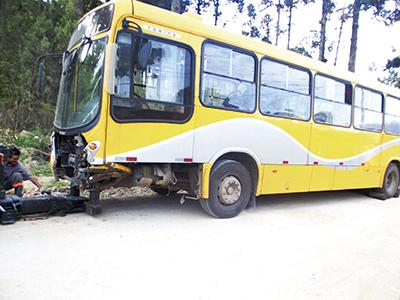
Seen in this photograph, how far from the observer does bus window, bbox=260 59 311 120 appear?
6480mm

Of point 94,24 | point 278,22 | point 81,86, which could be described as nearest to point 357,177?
point 81,86

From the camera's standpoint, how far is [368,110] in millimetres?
9016

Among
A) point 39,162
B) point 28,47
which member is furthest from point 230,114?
point 28,47

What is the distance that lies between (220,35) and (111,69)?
2.08 m

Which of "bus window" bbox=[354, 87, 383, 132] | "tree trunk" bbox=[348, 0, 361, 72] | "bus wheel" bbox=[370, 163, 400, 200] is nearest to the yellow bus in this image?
"bus window" bbox=[354, 87, 383, 132]

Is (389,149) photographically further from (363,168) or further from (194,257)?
(194,257)

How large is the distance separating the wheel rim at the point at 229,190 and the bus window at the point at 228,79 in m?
1.24

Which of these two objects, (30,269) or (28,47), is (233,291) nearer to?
(30,269)

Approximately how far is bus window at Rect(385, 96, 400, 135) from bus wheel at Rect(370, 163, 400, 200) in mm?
1019

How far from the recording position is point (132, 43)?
15.9 feet

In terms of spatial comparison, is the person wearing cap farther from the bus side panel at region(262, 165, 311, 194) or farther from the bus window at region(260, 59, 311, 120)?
the bus window at region(260, 59, 311, 120)

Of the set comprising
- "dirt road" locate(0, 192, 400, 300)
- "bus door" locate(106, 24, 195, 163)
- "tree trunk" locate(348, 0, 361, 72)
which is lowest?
"dirt road" locate(0, 192, 400, 300)

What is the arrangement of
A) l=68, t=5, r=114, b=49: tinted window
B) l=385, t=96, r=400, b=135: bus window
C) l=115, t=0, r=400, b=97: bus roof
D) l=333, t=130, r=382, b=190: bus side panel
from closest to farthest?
l=68, t=5, r=114, b=49: tinted window, l=115, t=0, r=400, b=97: bus roof, l=333, t=130, r=382, b=190: bus side panel, l=385, t=96, r=400, b=135: bus window

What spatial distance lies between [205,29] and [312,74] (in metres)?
2.90
